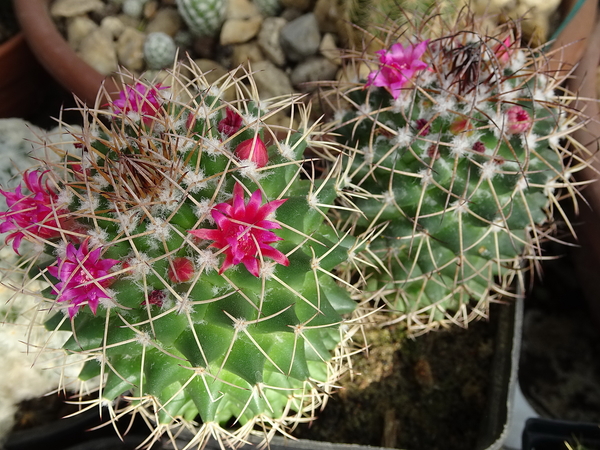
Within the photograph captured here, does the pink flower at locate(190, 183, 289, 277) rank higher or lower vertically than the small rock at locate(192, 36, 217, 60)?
lower

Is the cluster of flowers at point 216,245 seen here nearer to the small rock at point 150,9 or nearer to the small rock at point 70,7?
the small rock at point 70,7

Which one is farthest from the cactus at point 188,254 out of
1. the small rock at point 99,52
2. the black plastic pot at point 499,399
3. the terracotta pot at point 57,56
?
the small rock at point 99,52

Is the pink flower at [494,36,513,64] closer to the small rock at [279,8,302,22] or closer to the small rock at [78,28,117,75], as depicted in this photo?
the small rock at [279,8,302,22]

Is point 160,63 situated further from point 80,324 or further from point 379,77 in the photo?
point 80,324

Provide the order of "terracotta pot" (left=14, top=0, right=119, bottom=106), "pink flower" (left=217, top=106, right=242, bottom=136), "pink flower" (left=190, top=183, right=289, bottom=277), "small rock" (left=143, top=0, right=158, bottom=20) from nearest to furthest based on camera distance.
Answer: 1. "pink flower" (left=190, top=183, right=289, bottom=277)
2. "pink flower" (left=217, top=106, right=242, bottom=136)
3. "terracotta pot" (left=14, top=0, right=119, bottom=106)
4. "small rock" (left=143, top=0, right=158, bottom=20)

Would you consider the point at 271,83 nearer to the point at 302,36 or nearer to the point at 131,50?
the point at 302,36

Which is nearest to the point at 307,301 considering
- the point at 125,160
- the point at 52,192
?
the point at 125,160

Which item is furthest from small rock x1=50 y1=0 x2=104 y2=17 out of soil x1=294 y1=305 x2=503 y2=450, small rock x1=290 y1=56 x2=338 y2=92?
soil x1=294 y1=305 x2=503 y2=450
